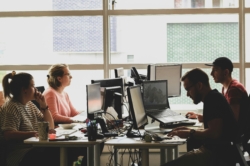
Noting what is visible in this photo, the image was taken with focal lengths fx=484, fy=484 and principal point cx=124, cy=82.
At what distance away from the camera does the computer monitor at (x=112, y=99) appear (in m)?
4.62

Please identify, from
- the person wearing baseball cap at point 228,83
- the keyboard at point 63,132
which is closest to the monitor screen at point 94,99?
the keyboard at point 63,132

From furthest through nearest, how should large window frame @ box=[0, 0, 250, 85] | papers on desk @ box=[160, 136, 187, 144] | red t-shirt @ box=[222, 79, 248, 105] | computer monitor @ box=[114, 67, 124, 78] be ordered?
large window frame @ box=[0, 0, 250, 85] < computer monitor @ box=[114, 67, 124, 78] < red t-shirt @ box=[222, 79, 248, 105] < papers on desk @ box=[160, 136, 187, 144]

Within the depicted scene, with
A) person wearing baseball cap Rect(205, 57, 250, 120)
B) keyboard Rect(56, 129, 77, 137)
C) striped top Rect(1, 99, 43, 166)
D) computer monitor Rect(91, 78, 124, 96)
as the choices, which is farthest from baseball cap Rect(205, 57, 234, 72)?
striped top Rect(1, 99, 43, 166)

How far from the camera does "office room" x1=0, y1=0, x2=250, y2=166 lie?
19.8 feet

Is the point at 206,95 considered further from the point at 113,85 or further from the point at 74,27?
the point at 74,27

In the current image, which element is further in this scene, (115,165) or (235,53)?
(235,53)

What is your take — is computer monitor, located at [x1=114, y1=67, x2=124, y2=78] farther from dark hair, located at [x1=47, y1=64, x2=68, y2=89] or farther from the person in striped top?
the person in striped top

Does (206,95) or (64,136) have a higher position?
(206,95)

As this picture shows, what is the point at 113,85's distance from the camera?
4926 mm

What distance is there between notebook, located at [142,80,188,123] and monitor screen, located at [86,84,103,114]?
0.42 meters

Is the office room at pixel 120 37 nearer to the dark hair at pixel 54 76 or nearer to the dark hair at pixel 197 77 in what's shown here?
the dark hair at pixel 54 76

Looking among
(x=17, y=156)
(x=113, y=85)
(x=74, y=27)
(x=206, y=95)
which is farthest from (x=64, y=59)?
(x=206, y=95)

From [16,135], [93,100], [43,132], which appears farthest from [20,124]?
[93,100]

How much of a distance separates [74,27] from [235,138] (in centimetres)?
318
